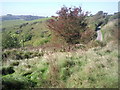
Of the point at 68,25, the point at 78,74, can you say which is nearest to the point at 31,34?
the point at 68,25

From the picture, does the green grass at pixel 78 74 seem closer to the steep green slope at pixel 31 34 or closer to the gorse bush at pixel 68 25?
the gorse bush at pixel 68 25

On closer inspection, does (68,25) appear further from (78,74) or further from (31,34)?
(31,34)

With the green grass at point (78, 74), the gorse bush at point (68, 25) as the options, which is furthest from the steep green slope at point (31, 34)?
the green grass at point (78, 74)

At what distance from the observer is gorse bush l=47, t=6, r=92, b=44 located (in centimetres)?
1171

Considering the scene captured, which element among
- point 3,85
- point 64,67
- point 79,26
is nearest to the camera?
point 3,85

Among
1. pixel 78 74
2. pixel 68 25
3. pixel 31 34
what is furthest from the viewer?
pixel 31 34

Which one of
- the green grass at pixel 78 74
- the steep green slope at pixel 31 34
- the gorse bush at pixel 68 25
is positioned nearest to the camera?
the green grass at pixel 78 74

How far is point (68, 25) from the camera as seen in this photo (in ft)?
38.5

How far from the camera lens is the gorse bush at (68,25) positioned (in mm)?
11711

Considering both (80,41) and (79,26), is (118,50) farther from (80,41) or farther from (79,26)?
(79,26)

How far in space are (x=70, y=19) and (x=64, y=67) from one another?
689cm

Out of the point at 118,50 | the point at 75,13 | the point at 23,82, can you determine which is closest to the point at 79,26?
the point at 75,13

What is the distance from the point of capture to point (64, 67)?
5.68 meters

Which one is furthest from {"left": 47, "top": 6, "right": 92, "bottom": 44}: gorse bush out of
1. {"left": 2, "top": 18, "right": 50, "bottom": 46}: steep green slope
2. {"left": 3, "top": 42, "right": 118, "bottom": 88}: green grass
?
{"left": 2, "top": 18, "right": 50, "bottom": 46}: steep green slope
